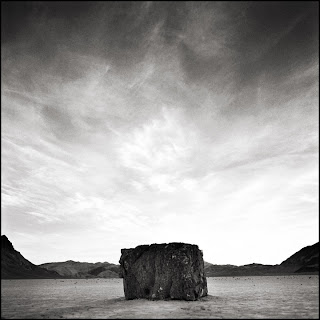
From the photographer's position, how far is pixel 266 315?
73.5 feet

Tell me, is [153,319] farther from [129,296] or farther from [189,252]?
[129,296]

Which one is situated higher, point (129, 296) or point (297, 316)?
point (297, 316)

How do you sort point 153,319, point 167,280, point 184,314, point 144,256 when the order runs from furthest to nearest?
point 144,256 → point 167,280 → point 184,314 → point 153,319

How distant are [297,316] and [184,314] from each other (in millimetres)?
8142

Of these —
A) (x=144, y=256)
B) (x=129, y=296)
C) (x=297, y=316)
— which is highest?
(x=144, y=256)

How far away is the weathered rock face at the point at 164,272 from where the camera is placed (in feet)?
106

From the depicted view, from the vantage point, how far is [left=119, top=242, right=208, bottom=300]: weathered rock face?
3238 cm

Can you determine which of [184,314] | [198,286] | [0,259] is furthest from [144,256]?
[0,259]

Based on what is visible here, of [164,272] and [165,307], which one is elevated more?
[164,272]

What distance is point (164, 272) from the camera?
1310 inches

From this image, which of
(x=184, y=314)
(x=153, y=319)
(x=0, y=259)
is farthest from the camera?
(x=184, y=314)

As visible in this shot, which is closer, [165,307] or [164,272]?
[165,307]

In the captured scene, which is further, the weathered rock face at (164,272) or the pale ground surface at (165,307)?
the weathered rock face at (164,272)

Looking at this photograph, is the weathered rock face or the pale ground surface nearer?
the pale ground surface
